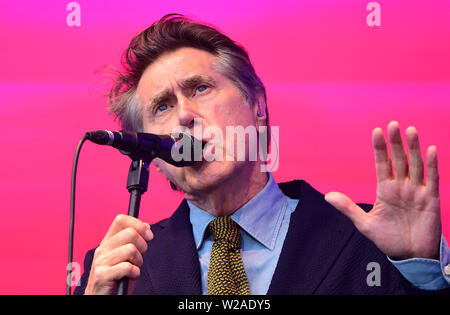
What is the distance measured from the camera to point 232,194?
2400 millimetres

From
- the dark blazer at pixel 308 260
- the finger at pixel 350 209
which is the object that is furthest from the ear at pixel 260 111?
the finger at pixel 350 209

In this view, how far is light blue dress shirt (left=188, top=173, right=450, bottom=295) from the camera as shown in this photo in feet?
7.30

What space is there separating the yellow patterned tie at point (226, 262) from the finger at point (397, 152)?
30.4 inches

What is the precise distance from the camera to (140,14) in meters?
2.76

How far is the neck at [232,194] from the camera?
7.77 feet

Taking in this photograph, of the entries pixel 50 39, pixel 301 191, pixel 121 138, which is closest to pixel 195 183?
pixel 301 191

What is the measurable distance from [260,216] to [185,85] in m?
0.65

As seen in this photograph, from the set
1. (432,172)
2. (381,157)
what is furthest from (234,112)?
(432,172)

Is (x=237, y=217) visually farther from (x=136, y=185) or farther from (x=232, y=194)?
(x=136, y=185)

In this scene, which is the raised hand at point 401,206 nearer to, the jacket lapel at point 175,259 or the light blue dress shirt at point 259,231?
the light blue dress shirt at point 259,231

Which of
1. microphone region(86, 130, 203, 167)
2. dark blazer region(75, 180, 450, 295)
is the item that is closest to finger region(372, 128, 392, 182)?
dark blazer region(75, 180, 450, 295)

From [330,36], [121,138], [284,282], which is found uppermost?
[330,36]

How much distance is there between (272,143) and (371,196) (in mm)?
529

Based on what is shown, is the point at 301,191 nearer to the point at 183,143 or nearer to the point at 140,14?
the point at 183,143
